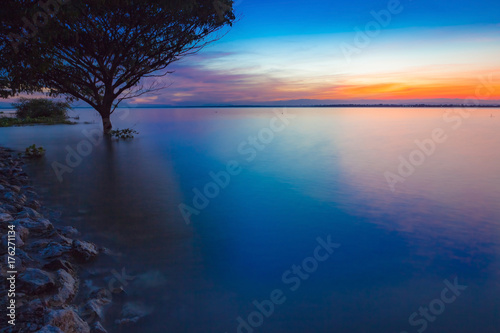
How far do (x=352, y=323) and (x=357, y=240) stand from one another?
94.9 inches

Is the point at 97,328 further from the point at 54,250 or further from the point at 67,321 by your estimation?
the point at 54,250

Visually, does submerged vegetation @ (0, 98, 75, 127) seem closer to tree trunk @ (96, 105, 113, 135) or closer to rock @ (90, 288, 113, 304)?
tree trunk @ (96, 105, 113, 135)

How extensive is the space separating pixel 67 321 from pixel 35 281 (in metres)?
0.87

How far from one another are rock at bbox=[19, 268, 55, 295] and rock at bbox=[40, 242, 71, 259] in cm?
72

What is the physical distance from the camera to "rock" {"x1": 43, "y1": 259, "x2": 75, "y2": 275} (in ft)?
12.8

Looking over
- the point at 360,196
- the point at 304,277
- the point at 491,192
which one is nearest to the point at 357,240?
the point at 304,277

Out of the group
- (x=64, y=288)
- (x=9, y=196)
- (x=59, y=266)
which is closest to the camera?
(x=64, y=288)

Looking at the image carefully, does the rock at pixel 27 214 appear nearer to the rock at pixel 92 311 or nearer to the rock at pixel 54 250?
the rock at pixel 54 250

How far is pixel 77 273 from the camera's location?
4.11 metres

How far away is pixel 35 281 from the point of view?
11.1ft

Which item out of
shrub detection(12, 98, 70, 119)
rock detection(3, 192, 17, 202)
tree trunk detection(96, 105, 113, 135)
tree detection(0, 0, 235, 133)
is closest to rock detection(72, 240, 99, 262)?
rock detection(3, 192, 17, 202)

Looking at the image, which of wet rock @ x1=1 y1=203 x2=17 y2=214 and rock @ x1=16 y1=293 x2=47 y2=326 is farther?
wet rock @ x1=1 y1=203 x2=17 y2=214

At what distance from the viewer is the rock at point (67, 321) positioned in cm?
279

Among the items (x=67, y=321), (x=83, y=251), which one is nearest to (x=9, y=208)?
(x=83, y=251)
